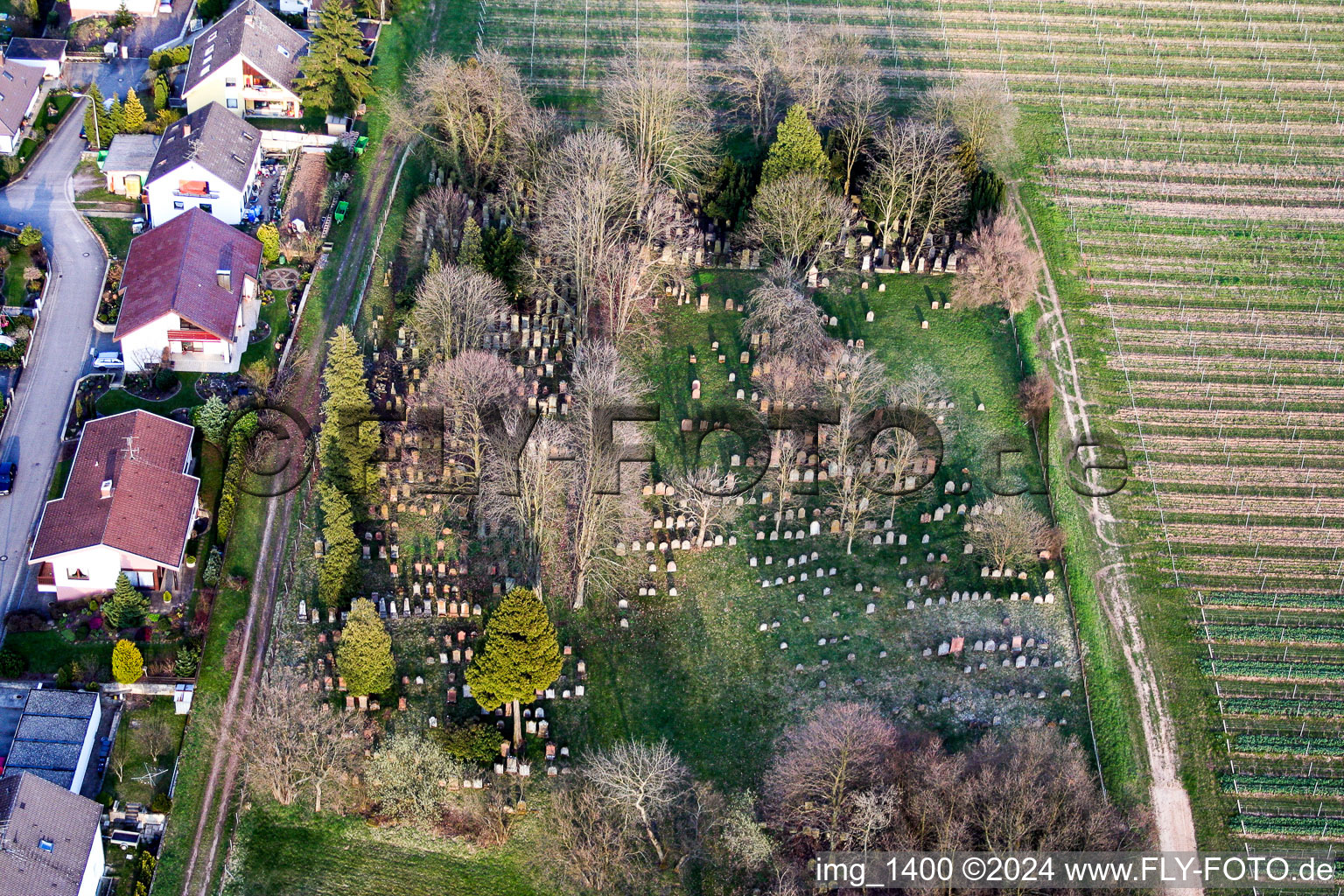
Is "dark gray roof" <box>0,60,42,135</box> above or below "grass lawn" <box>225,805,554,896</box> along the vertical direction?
above

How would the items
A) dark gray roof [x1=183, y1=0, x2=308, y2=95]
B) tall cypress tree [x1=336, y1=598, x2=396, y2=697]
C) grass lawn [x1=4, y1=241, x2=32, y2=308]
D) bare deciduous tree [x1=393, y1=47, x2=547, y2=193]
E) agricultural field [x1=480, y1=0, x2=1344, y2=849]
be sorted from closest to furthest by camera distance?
tall cypress tree [x1=336, y1=598, x2=396, y2=697], agricultural field [x1=480, y1=0, x2=1344, y2=849], grass lawn [x1=4, y1=241, x2=32, y2=308], bare deciduous tree [x1=393, y1=47, x2=547, y2=193], dark gray roof [x1=183, y1=0, x2=308, y2=95]

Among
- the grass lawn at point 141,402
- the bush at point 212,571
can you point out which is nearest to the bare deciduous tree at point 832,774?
the bush at point 212,571

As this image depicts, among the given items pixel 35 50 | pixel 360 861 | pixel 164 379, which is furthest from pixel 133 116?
pixel 360 861

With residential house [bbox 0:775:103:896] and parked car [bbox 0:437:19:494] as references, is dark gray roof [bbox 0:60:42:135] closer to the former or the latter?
parked car [bbox 0:437:19:494]

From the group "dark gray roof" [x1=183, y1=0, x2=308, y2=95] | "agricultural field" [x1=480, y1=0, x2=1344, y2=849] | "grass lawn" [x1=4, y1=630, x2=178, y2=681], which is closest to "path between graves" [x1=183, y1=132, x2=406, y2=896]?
"grass lawn" [x1=4, y1=630, x2=178, y2=681]

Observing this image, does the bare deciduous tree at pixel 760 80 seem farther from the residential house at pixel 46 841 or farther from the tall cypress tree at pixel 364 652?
the residential house at pixel 46 841

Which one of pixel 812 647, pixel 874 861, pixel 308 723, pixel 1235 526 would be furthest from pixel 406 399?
pixel 1235 526

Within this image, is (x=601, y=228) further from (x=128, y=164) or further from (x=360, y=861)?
(x=360, y=861)
